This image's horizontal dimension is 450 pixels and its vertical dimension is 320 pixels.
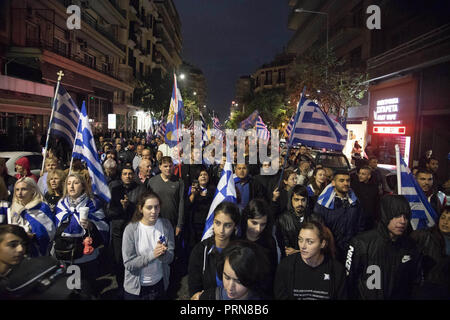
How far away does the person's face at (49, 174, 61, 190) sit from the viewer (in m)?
4.60

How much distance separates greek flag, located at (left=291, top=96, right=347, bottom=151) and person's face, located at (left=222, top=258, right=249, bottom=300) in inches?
138

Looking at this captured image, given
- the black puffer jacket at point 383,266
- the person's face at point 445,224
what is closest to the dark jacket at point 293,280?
the black puffer jacket at point 383,266

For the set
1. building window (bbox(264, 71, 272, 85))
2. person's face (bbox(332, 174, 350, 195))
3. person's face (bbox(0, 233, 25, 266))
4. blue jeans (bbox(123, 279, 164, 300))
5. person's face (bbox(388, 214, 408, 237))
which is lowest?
blue jeans (bbox(123, 279, 164, 300))

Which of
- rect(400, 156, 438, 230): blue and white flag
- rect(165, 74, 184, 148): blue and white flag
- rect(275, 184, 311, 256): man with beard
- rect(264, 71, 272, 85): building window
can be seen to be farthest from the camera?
rect(264, 71, 272, 85): building window

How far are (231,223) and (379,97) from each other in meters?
20.1

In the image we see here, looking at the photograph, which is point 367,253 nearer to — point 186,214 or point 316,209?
point 316,209

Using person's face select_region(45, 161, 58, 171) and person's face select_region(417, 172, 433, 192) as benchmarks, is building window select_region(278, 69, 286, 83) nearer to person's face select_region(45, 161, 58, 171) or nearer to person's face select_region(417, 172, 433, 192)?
person's face select_region(417, 172, 433, 192)

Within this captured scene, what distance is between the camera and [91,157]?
190 inches

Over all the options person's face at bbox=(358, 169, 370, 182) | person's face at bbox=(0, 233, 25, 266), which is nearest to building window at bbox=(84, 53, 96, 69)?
person's face at bbox=(358, 169, 370, 182)

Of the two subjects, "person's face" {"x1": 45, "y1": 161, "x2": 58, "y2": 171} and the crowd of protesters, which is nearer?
the crowd of protesters

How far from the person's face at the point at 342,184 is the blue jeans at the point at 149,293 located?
261 centimetres

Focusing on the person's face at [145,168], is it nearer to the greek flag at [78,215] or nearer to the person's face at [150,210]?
the greek flag at [78,215]

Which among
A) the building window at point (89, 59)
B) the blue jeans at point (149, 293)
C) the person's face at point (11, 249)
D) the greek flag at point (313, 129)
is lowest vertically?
the blue jeans at point (149, 293)

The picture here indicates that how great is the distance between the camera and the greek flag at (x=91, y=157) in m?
4.57
